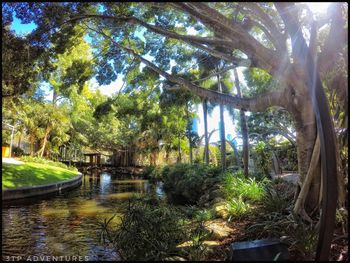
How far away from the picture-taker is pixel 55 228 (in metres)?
11.1

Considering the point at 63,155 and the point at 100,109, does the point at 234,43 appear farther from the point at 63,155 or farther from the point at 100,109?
the point at 63,155

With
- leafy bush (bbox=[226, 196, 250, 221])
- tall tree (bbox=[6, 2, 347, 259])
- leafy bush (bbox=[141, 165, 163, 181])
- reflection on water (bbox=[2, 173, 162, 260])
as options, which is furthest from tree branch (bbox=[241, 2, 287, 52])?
leafy bush (bbox=[141, 165, 163, 181])

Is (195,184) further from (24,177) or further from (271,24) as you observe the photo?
A: (271,24)

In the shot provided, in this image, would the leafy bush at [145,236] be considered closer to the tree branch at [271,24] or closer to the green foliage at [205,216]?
the green foliage at [205,216]

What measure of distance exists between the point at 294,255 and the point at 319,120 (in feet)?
7.81

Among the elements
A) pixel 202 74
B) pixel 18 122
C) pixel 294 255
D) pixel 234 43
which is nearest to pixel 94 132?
pixel 18 122

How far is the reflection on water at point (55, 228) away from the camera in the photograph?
8258 millimetres

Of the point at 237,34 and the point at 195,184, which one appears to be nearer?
the point at 237,34

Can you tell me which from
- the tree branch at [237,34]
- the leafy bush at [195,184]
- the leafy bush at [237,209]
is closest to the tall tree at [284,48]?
the tree branch at [237,34]

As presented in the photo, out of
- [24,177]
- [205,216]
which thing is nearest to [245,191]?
[205,216]

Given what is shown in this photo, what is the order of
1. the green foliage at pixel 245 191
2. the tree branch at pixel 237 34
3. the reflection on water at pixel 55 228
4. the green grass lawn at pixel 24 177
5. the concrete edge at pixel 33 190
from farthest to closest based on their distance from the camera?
the green grass lawn at pixel 24 177
the concrete edge at pixel 33 190
the green foliage at pixel 245 191
the tree branch at pixel 237 34
the reflection on water at pixel 55 228

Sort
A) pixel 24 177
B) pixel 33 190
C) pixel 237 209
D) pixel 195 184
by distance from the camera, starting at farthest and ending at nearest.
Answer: pixel 24 177 → pixel 195 184 → pixel 33 190 → pixel 237 209

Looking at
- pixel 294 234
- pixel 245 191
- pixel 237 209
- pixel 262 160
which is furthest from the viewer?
pixel 262 160

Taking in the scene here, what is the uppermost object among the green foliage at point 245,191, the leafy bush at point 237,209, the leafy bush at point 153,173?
the leafy bush at point 153,173
